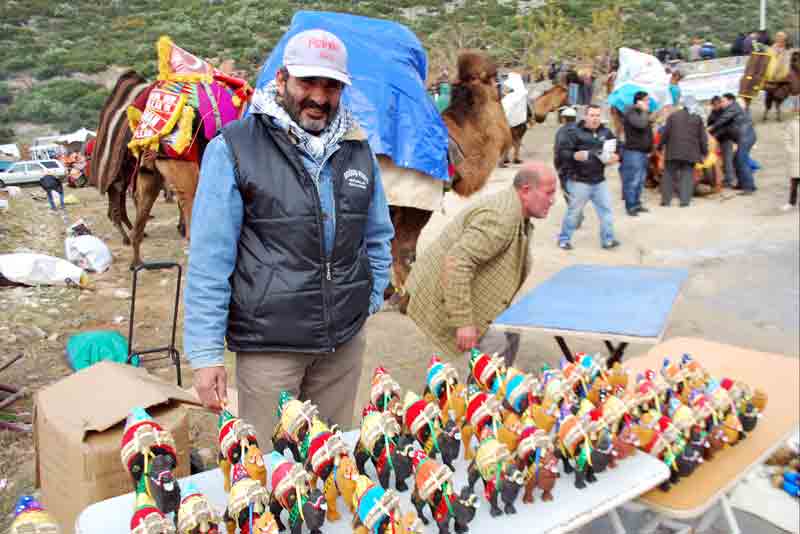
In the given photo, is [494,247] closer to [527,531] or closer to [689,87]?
[527,531]

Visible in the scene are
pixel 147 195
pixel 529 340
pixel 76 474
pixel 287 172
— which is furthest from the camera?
pixel 147 195

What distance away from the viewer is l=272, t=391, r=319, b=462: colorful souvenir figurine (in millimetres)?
2059

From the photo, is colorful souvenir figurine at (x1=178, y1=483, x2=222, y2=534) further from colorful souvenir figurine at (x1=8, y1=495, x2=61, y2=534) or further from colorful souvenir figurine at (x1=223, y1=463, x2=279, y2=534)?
colorful souvenir figurine at (x1=8, y1=495, x2=61, y2=534)

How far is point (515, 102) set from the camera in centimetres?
1241

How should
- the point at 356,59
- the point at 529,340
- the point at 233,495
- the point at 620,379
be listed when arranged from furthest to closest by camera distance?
the point at 529,340, the point at 356,59, the point at 620,379, the point at 233,495

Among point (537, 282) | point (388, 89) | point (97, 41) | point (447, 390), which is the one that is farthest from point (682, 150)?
point (97, 41)

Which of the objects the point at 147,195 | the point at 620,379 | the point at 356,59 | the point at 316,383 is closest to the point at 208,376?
the point at 316,383

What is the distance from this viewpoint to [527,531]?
1913 millimetres

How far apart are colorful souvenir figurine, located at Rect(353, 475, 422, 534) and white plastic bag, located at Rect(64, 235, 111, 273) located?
6.40 m

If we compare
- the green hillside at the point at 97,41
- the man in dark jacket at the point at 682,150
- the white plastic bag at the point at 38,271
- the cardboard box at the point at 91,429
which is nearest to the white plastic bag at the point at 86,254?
the white plastic bag at the point at 38,271

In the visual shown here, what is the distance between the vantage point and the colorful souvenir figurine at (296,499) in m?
1.74

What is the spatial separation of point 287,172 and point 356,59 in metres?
2.94

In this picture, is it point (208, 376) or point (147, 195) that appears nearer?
point (208, 376)

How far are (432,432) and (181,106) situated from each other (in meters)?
4.23
